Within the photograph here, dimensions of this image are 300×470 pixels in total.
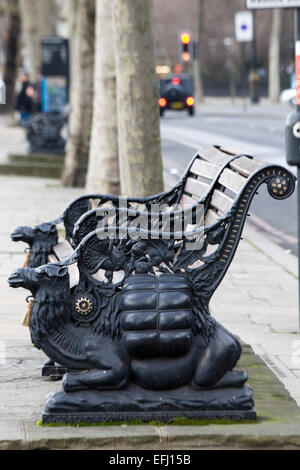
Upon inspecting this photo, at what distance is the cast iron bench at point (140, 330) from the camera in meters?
4.33

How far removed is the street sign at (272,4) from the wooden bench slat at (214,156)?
96 cm

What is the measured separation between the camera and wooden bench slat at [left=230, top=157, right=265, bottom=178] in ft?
15.7

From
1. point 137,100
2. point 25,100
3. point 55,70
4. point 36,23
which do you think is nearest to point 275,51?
point 36,23

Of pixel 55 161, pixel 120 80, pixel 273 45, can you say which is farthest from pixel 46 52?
pixel 273 45

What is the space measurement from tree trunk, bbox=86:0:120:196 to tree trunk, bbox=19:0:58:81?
25.5 m

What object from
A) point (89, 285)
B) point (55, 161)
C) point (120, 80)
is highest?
point (120, 80)

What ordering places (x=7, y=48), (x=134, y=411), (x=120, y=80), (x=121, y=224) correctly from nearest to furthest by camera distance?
(x=134, y=411)
(x=121, y=224)
(x=120, y=80)
(x=7, y=48)

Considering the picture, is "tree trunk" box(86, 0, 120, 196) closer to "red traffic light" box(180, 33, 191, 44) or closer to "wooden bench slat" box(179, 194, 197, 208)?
"wooden bench slat" box(179, 194, 197, 208)

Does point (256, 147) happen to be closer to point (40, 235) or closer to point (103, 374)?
point (40, 235)

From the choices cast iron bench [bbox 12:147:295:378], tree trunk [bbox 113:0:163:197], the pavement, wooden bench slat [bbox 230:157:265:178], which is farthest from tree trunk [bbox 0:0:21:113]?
wooden bench slat [bbox 230:157:265:178]

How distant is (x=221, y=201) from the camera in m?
5.16

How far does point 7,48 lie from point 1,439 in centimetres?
3713
